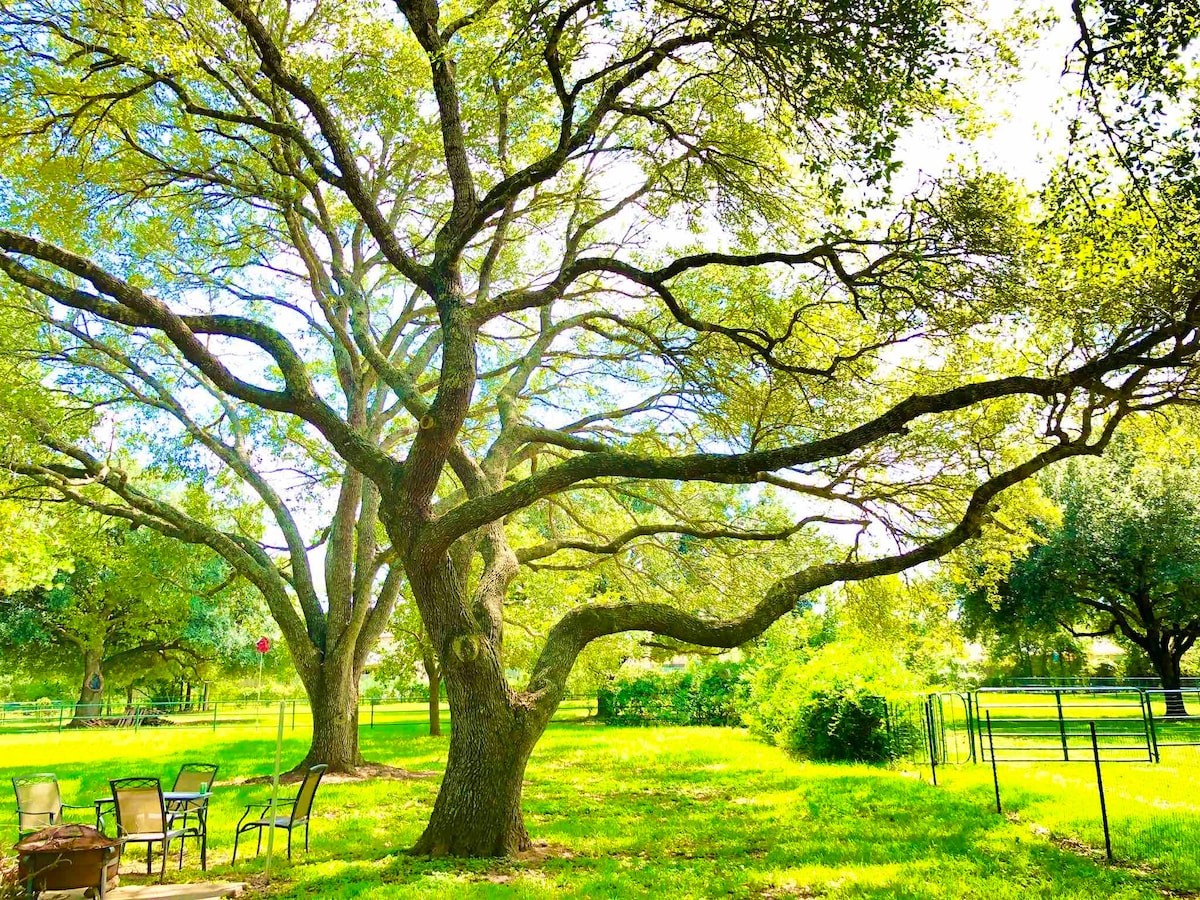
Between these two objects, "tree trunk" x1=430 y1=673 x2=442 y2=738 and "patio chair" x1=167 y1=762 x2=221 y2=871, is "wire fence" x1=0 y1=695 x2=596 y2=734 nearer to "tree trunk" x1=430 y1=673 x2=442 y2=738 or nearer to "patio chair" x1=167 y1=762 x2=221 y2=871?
"tree trunk" x1=430 y1=673 x2=442 y2=738

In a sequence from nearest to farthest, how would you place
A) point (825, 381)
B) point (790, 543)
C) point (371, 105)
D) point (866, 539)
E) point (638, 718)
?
point (825, 381) < point (371, 105) < point (866, 539) < point (790, 543) < point (638, 718)

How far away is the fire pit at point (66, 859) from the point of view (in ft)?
18.7

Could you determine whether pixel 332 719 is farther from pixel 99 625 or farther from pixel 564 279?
pixel 99 625

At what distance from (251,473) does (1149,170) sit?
46.9 feet

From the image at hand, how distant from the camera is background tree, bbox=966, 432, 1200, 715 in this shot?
2389 cm

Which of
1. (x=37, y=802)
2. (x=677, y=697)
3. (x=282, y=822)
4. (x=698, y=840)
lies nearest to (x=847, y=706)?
(x=698, y=840)

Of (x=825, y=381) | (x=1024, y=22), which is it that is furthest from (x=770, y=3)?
(x=825, y=381)

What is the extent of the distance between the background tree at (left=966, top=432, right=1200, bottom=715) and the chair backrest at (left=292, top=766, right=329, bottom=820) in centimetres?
2140

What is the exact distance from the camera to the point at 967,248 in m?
Answer: 7.63

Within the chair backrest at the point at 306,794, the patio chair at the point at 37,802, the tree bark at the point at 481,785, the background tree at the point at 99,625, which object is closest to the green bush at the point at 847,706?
the tree bark at the point at 481,785

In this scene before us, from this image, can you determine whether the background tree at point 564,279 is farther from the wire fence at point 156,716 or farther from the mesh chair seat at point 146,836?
the wire fence at point 156,716

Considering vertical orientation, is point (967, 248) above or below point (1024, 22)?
below

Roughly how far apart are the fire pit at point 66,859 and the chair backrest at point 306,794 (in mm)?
2409

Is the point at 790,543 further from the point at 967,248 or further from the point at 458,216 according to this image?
the point at 458,216
